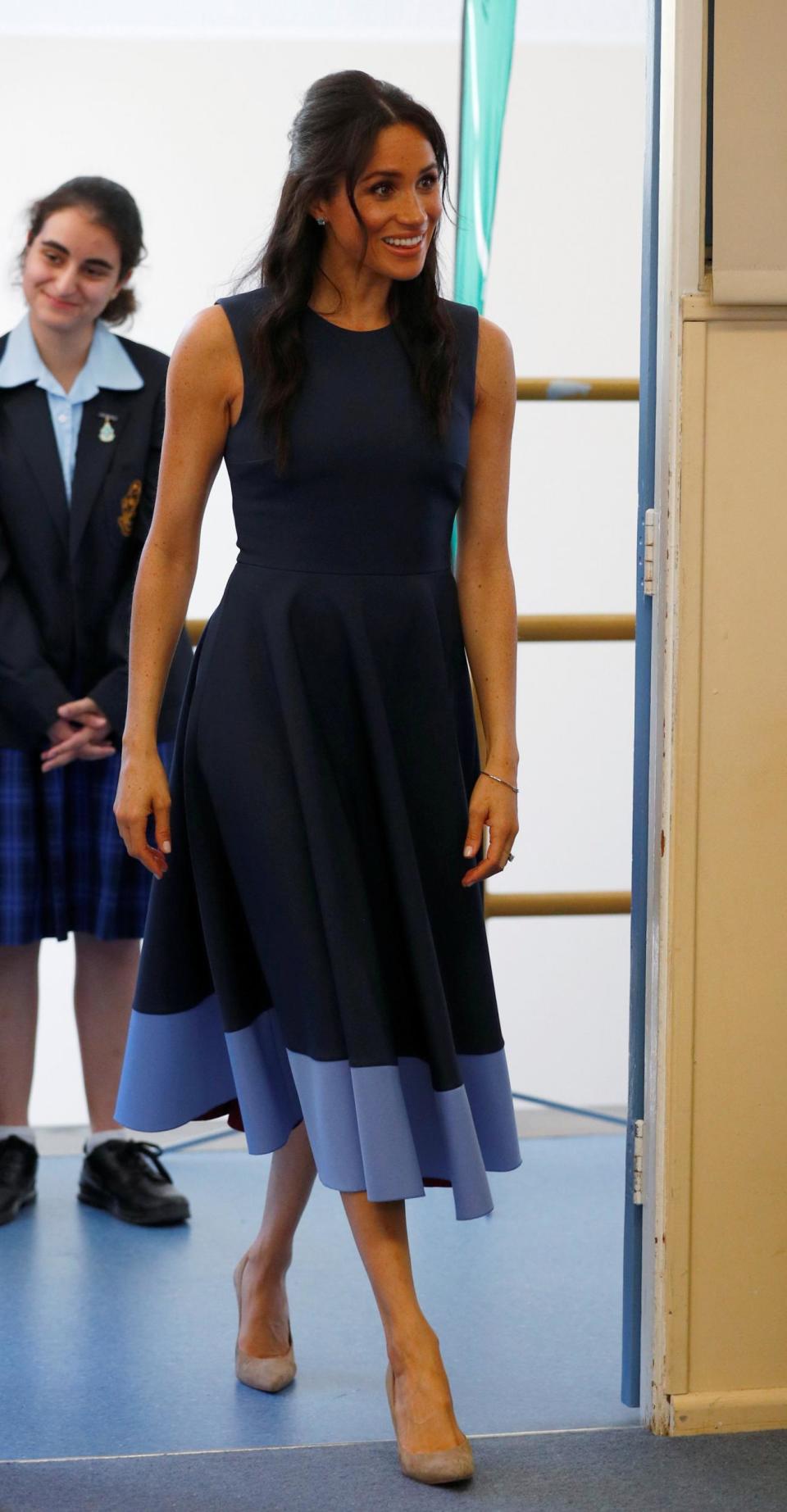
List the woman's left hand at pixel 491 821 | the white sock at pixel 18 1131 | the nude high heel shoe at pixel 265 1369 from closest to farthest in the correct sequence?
the woman's left hand at pixel 491 821 → the nude high heel shoe at pixel 265 1369 → the white sock at pixel 18 1131

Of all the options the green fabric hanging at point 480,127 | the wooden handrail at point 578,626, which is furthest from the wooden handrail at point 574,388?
the wooden handrail at point 578,626

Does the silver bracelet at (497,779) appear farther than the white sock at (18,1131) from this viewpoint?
No

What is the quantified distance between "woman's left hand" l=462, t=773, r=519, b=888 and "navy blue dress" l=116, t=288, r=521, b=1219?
15mm

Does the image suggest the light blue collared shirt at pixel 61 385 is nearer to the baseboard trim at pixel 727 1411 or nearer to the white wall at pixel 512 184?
the white wall at pixel 512 184

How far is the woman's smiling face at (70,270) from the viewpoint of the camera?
2.29 m

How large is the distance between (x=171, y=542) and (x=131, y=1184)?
1.09 metres

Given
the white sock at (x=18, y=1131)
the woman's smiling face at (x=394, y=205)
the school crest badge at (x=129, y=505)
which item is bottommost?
the white sock at (x=18, y=1131)

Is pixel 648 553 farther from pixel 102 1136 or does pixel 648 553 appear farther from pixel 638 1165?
pixel 102 1136

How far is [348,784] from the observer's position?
66.2 inches

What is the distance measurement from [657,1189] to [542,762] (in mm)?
1812

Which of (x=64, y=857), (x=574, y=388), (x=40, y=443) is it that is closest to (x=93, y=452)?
(x=40, y=443)

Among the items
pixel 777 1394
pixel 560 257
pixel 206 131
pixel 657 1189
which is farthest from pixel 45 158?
pixel 777 1394

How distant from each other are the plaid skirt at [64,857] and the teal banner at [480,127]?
2.81 feet

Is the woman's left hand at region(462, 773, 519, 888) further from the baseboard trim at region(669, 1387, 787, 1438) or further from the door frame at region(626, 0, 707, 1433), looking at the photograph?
the baseboard trim at region(669, 1387, 787, 1438)
